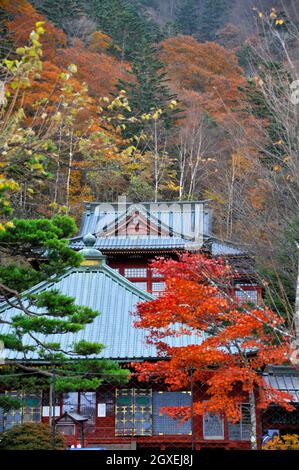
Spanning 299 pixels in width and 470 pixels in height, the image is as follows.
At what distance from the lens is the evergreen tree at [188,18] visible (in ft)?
177

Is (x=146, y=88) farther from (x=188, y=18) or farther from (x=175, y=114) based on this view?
(x=188, y=18)

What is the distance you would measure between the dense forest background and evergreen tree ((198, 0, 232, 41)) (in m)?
0.45

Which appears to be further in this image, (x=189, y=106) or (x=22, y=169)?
(x=189, y=106)

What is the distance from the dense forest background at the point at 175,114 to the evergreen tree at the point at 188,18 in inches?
32.5

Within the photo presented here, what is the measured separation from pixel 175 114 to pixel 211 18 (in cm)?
2237

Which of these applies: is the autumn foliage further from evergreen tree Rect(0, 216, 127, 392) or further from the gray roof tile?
evergreen tree Rect(0, 216, 127, 392)

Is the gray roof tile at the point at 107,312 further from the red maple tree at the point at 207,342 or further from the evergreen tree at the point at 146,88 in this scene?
the evergreen tree at the point at 146,88

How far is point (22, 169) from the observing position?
32.1 ft

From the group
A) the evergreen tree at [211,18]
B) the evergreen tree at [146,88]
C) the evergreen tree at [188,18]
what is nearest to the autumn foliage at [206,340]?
the evergreen tree at [146,88]
